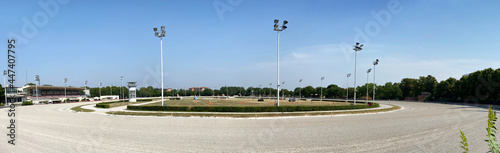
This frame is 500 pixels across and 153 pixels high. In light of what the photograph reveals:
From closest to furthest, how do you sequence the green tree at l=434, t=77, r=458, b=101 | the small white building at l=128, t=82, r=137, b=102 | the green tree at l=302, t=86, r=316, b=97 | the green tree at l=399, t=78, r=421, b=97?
the small white building at l=128, t=82, r=137, b=102, the green tree at l=434, t=77, r=458, b=101, the green tree at l=399, t=78, r=421, b=97, the green tree at l=302, t=86, r=316, b=97

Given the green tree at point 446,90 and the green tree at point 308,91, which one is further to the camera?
the green tree at point 308,91

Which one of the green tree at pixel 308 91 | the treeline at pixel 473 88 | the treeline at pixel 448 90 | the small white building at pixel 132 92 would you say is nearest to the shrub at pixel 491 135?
the treeline at pixel 448 90

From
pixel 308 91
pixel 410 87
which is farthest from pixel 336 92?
pixel 410 87

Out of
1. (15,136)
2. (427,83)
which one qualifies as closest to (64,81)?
(15,136)

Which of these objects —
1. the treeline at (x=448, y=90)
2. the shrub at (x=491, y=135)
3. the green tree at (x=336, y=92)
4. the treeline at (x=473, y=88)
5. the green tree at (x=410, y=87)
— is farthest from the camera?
the green tree at (x=336, y=92)

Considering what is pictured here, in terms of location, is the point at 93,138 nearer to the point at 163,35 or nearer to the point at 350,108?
the point at 163,35

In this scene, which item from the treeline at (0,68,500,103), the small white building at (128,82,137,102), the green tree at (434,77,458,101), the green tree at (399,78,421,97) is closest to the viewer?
the treeline at (0,68,500,103)

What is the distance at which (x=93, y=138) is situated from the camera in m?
13.0

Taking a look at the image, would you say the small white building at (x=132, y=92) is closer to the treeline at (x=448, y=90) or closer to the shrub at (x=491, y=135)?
the treeline at (x=448, y=90)

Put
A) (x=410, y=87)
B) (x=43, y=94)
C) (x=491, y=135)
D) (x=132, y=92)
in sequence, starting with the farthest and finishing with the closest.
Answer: (x=410, y=87), (x=43, y=94), (x=132, y=92), (x=491, y=135)

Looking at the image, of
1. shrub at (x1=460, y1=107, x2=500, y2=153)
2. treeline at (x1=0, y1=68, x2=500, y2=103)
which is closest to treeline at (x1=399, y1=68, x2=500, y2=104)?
treeline at (x1=0, y1=68, x2=500, y2=103)

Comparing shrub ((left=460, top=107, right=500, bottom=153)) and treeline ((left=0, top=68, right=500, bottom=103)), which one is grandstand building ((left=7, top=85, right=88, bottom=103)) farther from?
shrub ((left=460, top=107, right=500, bottom=153))

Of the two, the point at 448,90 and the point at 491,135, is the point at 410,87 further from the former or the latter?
the point at 491,135

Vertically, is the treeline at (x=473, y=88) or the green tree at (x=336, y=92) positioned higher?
the treeline at (x=473, y=88)
